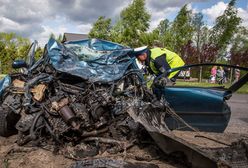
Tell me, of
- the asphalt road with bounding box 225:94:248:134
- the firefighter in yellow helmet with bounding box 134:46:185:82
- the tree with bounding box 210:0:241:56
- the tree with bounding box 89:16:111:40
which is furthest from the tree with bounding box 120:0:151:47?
the firefighter in yellow helmet with bounding box 134:46:185:82

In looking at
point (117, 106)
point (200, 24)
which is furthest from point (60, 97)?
point (200, 24)

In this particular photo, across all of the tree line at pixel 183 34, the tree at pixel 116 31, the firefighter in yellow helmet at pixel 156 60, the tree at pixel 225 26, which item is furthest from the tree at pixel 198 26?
the firefighter in yellow helmet at pixel 156 60

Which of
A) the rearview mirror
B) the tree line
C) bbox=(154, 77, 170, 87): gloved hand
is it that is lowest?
bbox=(154, 77, 170, 87): gloved hand

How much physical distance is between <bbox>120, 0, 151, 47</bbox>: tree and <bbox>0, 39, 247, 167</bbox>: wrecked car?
2072cm

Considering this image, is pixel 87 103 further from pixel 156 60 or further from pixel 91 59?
pixel 156 60

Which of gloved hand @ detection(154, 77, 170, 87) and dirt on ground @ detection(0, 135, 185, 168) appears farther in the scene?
gloved hand @ detection(154, 77, 170, 87)

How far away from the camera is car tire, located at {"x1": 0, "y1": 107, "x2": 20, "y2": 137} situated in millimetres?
4083

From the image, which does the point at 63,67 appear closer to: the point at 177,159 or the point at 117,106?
the point at 117,106

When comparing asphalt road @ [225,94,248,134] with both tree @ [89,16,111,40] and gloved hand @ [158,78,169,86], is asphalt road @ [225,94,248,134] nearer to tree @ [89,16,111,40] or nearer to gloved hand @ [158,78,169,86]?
gloved hand @ [158,78,169,86]

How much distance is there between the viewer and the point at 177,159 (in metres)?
2.96

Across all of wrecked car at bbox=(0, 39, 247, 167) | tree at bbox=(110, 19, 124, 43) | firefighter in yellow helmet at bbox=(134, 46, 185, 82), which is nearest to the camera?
wrecked car at bbox=(0, 39, 247, 167)

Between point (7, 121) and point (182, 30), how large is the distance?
2325cm

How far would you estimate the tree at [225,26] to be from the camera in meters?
20.2

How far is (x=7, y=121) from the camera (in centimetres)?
412
